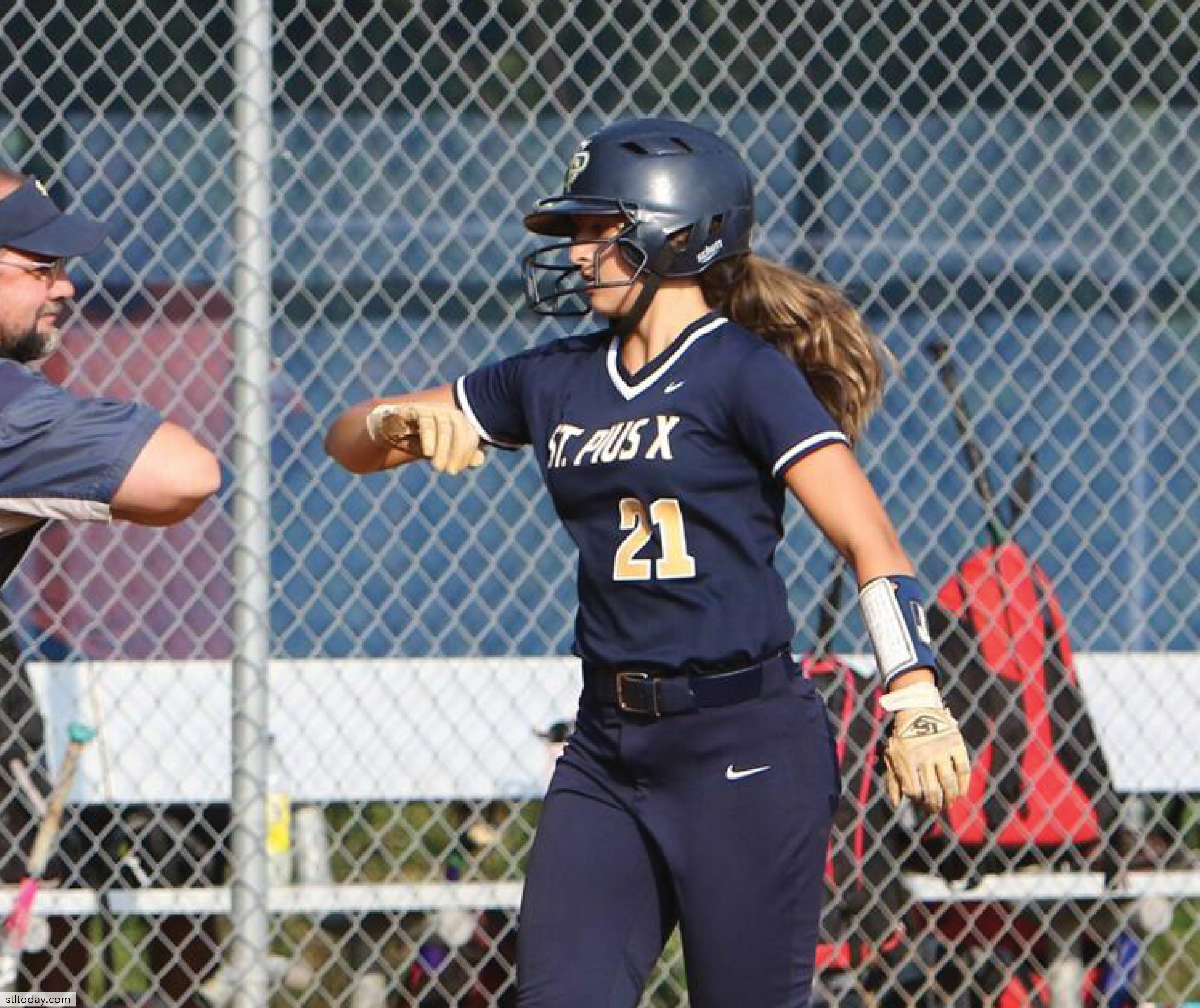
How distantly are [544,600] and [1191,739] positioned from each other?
1.97 m

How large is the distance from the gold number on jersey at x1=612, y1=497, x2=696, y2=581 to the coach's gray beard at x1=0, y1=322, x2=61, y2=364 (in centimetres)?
102

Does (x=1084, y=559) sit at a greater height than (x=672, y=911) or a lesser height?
greater

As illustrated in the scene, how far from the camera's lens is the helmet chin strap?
3.22 meters

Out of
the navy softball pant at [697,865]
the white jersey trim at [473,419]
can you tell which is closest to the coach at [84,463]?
the white jersey trim at [473,419]

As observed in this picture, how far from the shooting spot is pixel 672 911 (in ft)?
10.4

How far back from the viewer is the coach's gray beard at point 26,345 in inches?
126

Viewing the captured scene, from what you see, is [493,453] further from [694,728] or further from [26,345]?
[694,728]

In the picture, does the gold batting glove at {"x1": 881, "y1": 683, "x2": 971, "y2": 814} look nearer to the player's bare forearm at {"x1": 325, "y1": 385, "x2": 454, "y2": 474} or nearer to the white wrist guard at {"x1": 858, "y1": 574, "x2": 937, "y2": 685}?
the white wrist guard at {"x1": 858, "y1": 574, "x2": 937, "y2": 685}

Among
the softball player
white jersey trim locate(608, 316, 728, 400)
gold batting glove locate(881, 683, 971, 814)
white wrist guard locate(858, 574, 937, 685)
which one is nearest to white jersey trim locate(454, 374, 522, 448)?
the softball player

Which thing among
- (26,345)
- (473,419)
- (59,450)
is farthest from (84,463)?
(473,419)

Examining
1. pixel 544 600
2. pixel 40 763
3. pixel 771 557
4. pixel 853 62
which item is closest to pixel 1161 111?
pixel 853 62

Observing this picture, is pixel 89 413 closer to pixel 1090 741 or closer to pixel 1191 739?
pixel 1090 741

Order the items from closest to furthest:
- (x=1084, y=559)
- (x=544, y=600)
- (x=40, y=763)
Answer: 1. (x=40, y=763)
2. (x=544, y=600)
3. (x=1084, y=559)

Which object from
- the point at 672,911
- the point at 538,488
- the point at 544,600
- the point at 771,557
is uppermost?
the point at 538,488
